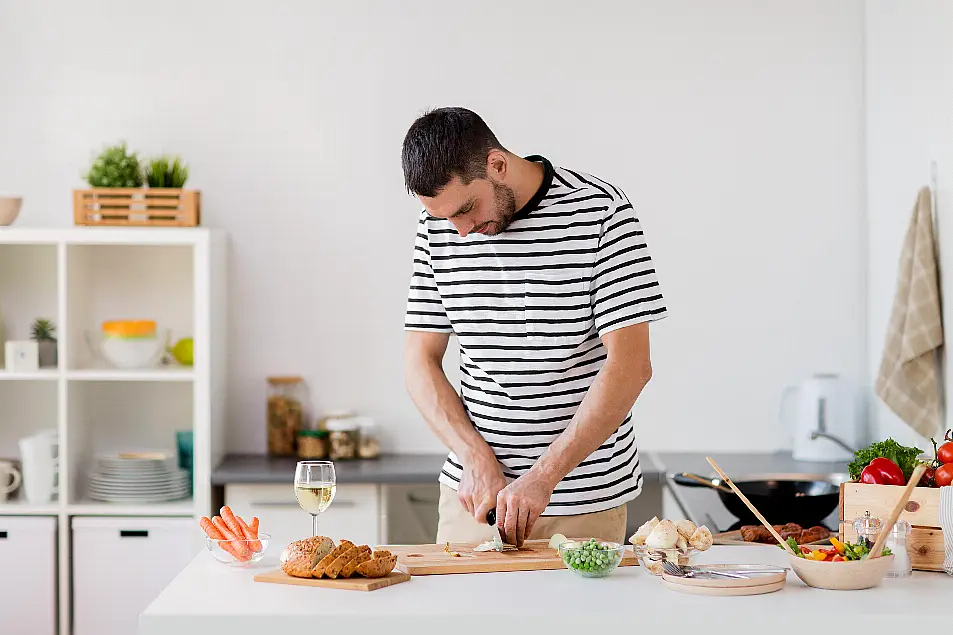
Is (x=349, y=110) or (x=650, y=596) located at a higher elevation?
(x=349, y=110)

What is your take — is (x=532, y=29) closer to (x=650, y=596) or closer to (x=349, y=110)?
(x=349, y=110)

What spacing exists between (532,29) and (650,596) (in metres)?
2.50

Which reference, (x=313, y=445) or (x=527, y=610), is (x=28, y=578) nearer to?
(x=313, y=445)

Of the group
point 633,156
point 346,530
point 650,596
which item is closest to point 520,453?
point 650,596

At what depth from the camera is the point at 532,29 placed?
12.0 ft

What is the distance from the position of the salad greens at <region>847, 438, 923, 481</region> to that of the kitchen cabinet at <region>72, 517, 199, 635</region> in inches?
83.4

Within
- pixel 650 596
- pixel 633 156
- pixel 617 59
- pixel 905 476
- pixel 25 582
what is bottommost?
pixel 25 582

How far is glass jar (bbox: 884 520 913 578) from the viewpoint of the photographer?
1.70 meters

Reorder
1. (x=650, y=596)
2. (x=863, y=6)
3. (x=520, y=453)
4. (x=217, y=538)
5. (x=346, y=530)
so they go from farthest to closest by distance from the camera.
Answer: (x=863, y=6)
(x=346, y=530)
(x=520, y=453)
(x=217, y=538)
(x=650, y=596)

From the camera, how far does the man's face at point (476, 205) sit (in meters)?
1.96

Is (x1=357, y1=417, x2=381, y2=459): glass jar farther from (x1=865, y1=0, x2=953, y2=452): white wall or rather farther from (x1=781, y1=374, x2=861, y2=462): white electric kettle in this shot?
(x1=865, y1=0, x2=953, y2=452): white wall

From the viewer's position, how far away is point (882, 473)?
1814 millimetres

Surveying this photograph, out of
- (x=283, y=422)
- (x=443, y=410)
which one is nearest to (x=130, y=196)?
(x=283, y=422)

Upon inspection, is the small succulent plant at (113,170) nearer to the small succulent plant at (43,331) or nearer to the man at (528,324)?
the small succulent plant at (43,331)
